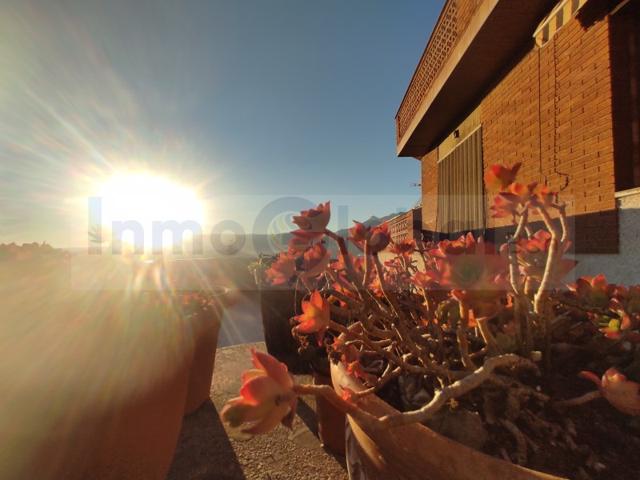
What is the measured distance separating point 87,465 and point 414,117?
6977 mm

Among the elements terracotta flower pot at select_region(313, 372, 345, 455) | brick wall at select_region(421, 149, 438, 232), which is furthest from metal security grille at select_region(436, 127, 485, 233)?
terracotta flower pot at select_region(313, 372, 345, 455)

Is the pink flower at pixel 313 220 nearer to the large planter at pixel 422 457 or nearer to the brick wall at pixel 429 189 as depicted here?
the large planter at pixel 422 457

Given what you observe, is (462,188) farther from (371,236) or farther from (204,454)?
(371,236)

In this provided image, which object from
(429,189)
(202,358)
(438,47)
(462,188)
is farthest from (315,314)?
(429,189)

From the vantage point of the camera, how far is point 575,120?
300 centimetres

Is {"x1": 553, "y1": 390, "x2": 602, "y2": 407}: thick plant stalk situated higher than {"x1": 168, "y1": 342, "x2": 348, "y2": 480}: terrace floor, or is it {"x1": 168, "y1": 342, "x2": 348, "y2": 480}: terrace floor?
{"x1": 553, "y1": 390, "x2": 602, "y2": 407}: thick plant stalk

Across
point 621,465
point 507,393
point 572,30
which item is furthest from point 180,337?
point 572,30

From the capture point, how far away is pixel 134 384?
3.13 feet

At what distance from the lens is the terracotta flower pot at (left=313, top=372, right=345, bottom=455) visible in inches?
57.5

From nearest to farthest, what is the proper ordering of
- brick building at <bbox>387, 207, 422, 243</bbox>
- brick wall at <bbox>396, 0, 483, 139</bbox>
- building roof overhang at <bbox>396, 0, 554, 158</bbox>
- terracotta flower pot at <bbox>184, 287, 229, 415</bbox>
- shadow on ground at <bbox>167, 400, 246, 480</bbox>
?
shadow on ground at <bbox>167, 400, 246, 480</bbox>
terracotta flower pot at <bbox>184, 287, 229, 415</bbox>
building roof overhang at <bbox>396, 0, 554, 158</bbox>
brick wall at <bbox>396, 0, 483, 139</bbox>
brick building at <bbox>387, 207, 422, 243</bbox>

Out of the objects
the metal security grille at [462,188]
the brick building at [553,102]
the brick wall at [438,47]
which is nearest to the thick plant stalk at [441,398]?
the brick building at [553,102]

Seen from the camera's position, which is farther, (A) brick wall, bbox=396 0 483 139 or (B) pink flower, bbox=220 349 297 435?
(A) brick wall, bbox=396 0 483 139

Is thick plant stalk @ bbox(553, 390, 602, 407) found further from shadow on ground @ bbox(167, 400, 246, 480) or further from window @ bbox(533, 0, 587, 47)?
window @ bbox(533, 0, 587, 47)

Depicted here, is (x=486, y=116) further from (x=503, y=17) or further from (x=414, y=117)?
(x=414, y=117)
